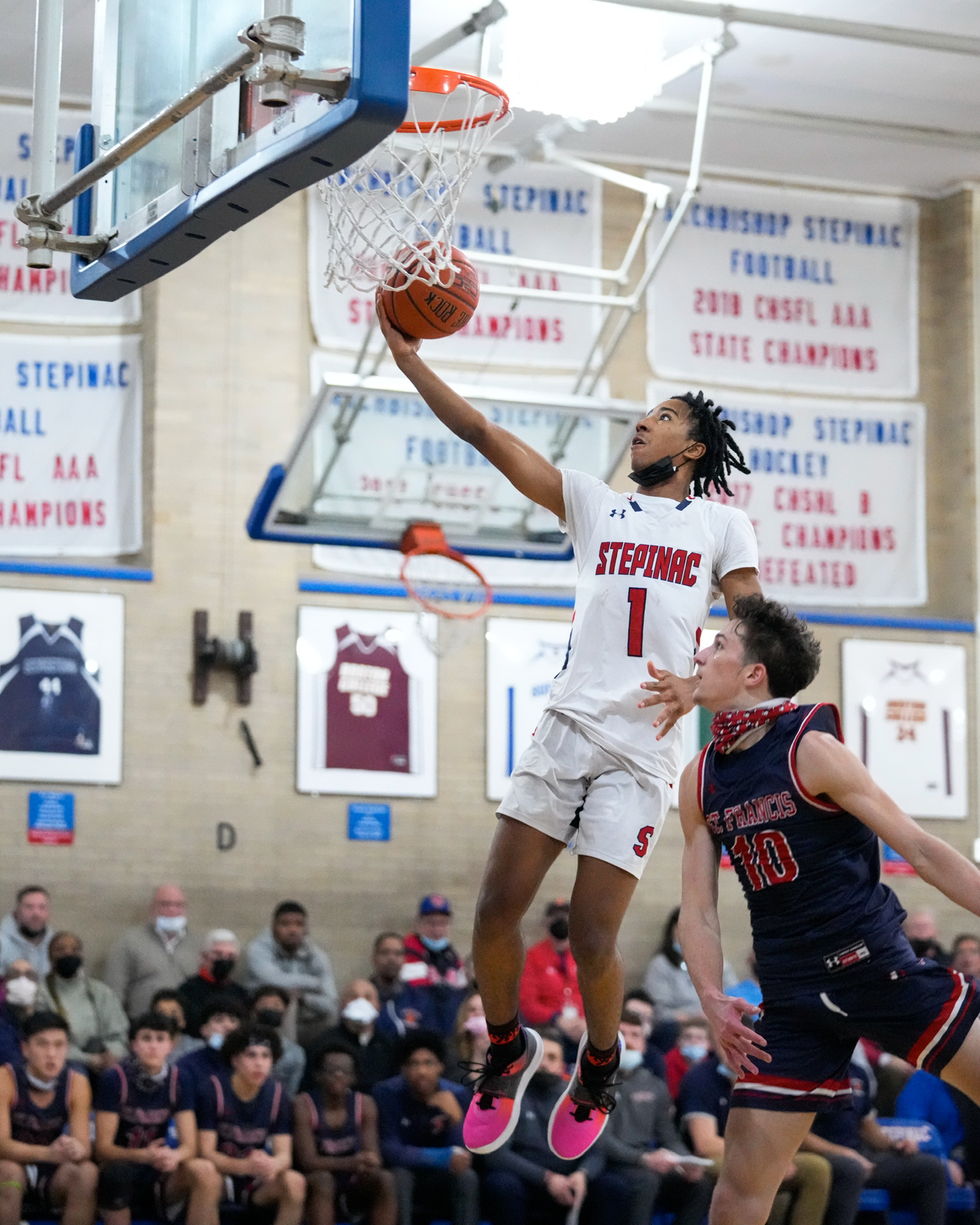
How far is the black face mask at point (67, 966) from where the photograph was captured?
1126 cm

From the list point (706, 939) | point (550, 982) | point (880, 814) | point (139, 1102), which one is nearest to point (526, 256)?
point (550, 982)

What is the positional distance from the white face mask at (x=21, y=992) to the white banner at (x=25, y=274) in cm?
558

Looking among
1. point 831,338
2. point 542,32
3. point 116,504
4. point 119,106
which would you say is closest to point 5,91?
point 116,504

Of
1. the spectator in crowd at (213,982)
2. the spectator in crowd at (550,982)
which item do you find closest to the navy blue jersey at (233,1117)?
the spectator in crowd at (213,982)

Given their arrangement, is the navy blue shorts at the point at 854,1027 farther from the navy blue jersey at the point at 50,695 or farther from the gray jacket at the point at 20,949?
the navy blue jersey at the point at 50,695

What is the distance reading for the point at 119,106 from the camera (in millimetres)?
5781

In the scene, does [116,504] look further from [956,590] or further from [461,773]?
[956,590]

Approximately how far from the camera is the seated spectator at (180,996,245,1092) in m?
9.89

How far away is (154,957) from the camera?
40.1ft

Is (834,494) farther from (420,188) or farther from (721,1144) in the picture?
(420,188)

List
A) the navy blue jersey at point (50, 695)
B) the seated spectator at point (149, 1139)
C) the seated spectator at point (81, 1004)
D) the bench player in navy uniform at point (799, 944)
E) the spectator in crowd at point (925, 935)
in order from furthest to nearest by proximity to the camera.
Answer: the navy blue jersey at point (50, 695), the spectator in crowd at point (925, 935), the seated spectator at point (81, 1004), the seated spectator at point (149, 1139), the bench player in navy uniform at point (799, 944)

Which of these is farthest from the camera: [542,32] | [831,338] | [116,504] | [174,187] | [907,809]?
[831,338]

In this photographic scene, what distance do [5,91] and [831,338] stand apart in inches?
290

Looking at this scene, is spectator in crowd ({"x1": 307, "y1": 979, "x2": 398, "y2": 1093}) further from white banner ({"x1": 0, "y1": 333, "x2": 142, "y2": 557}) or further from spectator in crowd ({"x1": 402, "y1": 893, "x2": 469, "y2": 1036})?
white banner ({"x1": 0, "y1": 333, "x2": 142, "y2": 557})
